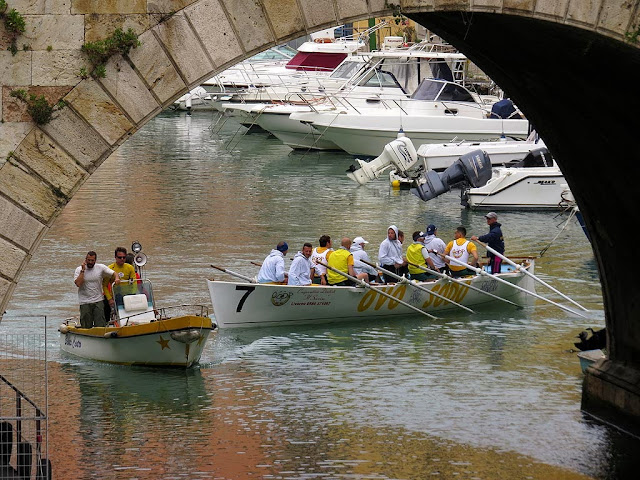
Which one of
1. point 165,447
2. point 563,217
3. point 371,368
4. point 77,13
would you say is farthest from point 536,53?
point 563,217

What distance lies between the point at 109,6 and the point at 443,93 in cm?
3581

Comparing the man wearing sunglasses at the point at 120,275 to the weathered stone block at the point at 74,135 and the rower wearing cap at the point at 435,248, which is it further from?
the weathered stone block at the point at 74,135

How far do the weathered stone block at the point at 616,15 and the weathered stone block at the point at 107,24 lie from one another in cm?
293

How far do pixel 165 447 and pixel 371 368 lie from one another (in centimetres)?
482

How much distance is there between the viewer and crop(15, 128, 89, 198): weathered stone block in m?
7.41

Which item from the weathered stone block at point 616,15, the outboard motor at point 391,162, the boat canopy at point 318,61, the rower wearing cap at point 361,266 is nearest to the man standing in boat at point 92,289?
the rower wearing cap at point 361,266

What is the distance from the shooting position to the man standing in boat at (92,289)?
1799 cm

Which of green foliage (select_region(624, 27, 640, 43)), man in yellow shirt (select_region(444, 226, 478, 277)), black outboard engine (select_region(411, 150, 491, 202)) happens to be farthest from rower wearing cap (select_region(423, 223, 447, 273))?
green foliage (select_region(624, 27, 640, 43))

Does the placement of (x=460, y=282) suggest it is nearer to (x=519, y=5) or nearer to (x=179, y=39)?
(x=519, y=5)

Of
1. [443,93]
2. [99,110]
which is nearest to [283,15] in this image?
[99,110]

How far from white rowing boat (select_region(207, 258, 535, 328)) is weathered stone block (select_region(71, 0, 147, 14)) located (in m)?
13.2

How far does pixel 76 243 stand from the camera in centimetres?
2911

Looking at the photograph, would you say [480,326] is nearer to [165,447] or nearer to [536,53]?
[165,447]

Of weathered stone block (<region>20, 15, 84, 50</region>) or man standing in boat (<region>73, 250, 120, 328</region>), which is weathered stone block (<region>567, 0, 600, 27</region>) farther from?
man standing in boat (<region>73, 250, 120, 328</region>)
